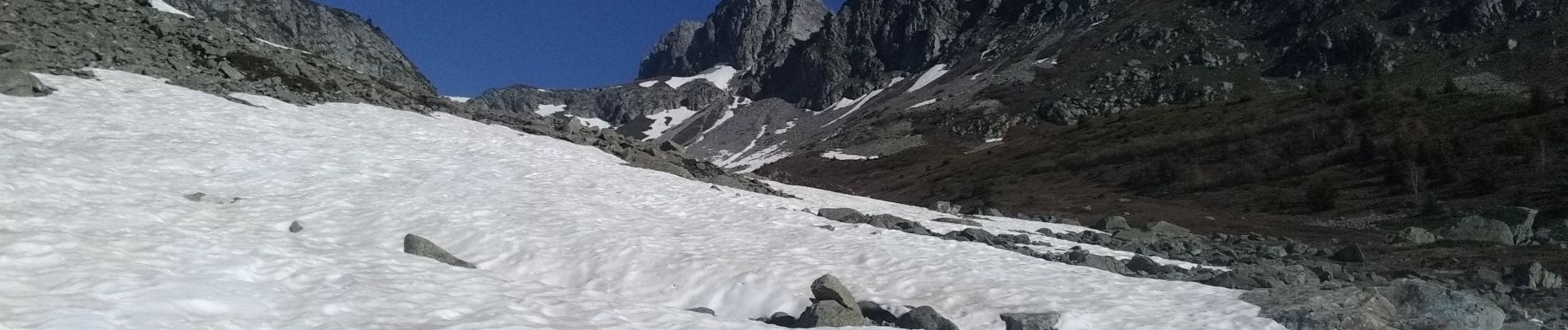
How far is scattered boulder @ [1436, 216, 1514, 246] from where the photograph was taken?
94.2ft

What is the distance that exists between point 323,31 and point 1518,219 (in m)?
149

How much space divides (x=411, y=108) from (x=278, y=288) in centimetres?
2896

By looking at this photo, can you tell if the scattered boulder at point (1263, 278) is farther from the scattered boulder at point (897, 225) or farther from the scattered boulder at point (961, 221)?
the scattered boulder at point (961, 221)

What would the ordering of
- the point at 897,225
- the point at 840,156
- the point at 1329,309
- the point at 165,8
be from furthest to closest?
the point at 840,156 → the point at 165,8 → the point at 897,225 → the point at 1329,309

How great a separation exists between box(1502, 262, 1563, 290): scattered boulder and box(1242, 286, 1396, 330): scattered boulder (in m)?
9.19

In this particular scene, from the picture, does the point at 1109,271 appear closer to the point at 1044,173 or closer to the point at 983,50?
the point at 1044,173

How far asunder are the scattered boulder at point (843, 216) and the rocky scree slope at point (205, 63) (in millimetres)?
8377

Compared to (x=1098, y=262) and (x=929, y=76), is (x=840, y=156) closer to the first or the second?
(x=929, y=76)

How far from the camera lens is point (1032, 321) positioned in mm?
11617

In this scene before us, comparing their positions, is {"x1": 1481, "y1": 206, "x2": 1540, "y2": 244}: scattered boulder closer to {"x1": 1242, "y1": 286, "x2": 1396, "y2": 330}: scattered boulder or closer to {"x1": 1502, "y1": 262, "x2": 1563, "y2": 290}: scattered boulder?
{"x1": 1502, "y1": 262, "x2": 1563, "y2": 290}: scattered boulder

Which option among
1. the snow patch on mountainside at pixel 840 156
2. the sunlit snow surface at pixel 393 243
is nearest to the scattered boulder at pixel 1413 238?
the sunlit snow surface at pixel 393 243

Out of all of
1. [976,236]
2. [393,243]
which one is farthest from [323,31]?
[976,236]

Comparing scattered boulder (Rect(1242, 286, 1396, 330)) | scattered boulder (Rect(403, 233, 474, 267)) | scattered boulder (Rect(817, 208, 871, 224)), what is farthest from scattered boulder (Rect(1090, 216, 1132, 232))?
scattered boulder (Rect(403, 233, 474, 267))

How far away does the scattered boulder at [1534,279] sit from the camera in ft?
58.1
